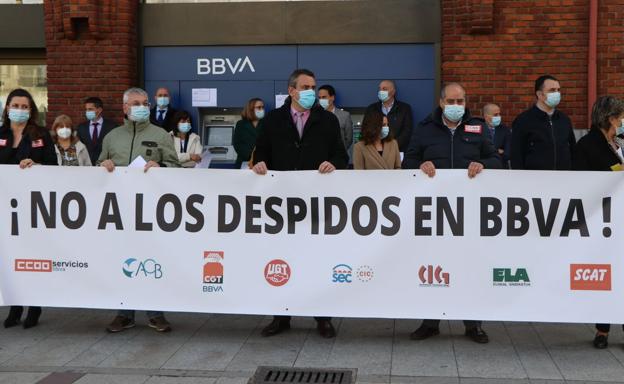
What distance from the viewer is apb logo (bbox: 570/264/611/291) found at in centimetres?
547

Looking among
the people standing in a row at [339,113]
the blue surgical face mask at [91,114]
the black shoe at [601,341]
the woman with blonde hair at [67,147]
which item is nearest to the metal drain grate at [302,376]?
the black shoe at [601,341]

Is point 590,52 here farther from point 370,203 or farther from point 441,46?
point 370,203

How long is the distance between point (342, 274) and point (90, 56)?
228 inches

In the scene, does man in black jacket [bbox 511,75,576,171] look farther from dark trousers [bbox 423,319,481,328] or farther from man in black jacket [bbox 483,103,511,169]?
man in black jacket [bbox 483,103,511,169]

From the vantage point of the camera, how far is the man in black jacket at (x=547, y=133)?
633 centimetres

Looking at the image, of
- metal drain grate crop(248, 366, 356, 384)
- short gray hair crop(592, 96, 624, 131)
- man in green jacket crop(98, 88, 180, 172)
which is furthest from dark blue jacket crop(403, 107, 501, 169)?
man in green jacket crop(98, 88, 180, 172)

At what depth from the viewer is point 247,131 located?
8.93 metres

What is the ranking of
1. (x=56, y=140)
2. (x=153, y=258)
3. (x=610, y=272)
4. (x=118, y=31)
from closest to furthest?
1. (x=610, y=272)
2. (x=153, y=258)
3. (x=56, y=140)
4. (x=118, y=31)

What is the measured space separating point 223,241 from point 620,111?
3354 mm

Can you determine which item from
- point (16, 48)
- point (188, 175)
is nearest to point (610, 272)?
point (188, 175)

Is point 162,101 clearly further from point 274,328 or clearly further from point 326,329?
point 326,329

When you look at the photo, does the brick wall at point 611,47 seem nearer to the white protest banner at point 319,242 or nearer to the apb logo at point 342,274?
the white protest banner at point 319,242

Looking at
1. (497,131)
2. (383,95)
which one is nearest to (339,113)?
(383,95)

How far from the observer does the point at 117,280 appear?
5887 millimetres
